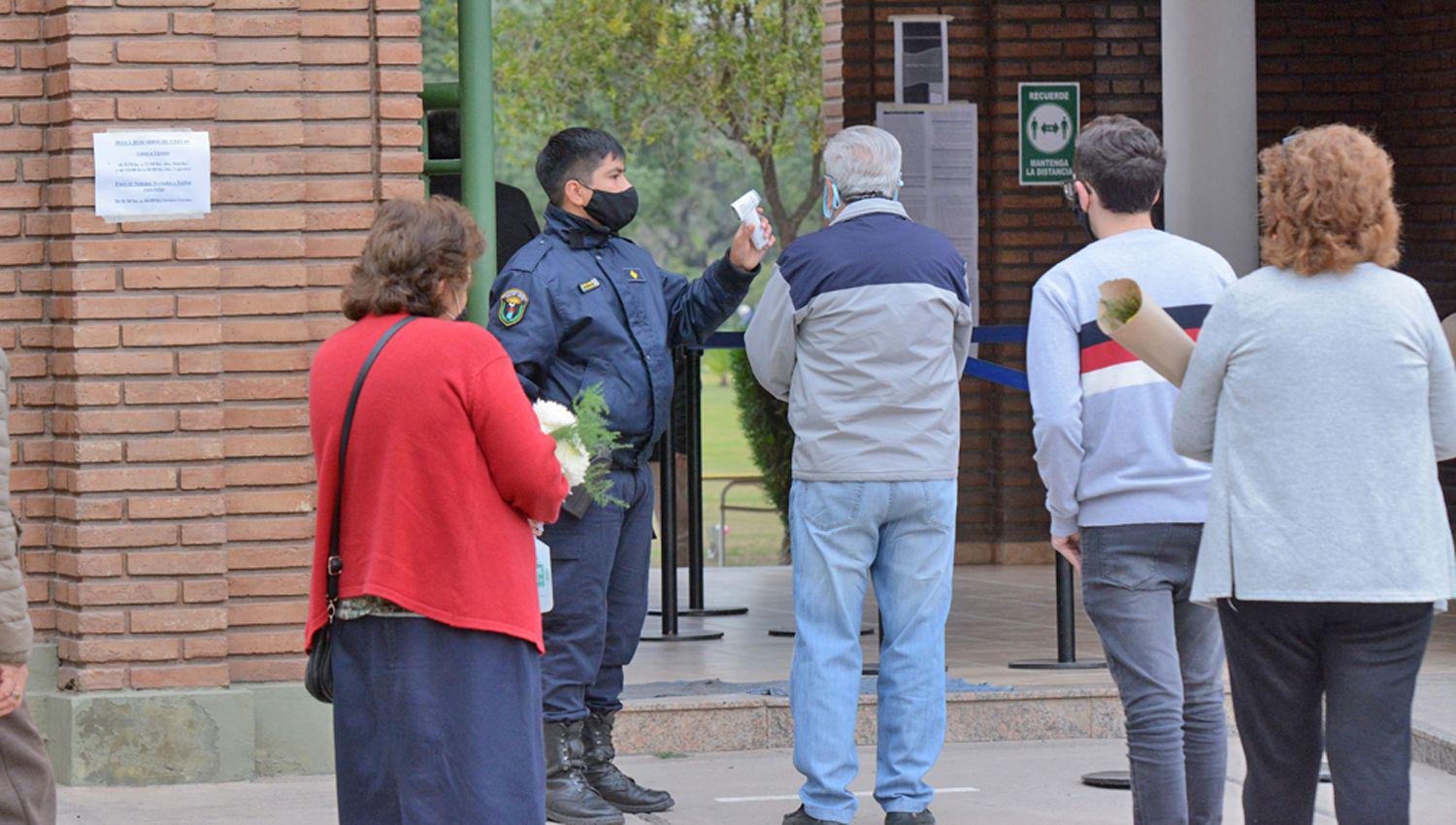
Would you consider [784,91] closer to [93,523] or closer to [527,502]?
[93,523]

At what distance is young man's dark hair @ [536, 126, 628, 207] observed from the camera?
6.07 meters

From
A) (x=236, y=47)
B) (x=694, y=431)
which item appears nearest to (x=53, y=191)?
(x=236, y=47)

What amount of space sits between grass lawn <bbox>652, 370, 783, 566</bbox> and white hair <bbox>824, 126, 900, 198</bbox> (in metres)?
10.3

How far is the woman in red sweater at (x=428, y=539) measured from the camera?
4191 mm

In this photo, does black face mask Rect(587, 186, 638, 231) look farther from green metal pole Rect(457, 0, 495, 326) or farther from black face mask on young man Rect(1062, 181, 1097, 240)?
black face mask on young man Rect(1062, 181, 1097, 240)

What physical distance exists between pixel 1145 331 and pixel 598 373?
205 cm

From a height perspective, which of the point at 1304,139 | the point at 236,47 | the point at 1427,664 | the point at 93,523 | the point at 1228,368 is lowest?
the point at 1427,664

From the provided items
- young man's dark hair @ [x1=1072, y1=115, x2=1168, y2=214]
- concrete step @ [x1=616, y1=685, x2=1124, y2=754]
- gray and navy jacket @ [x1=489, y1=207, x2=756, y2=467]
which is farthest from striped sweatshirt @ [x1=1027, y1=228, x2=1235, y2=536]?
concrete step @ [x1=616, y1=685, x2=1124, y2=754]

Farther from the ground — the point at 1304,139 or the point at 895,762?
the point at 1304,139

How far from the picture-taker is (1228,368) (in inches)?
168

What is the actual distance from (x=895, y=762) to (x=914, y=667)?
10.6 inches

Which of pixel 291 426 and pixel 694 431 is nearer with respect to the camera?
pixel 291 426

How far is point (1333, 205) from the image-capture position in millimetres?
4148

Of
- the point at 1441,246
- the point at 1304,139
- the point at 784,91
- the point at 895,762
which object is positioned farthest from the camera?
the point at 784,91
